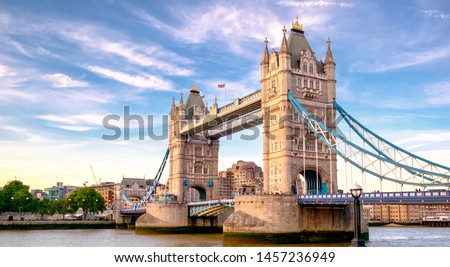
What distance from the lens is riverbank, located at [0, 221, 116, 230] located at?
57.3 metres

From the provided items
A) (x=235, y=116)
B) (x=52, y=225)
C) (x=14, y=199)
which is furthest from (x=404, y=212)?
(x=14, y=199)

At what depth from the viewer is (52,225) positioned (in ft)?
197

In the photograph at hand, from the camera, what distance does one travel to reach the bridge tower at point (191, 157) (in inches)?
2267

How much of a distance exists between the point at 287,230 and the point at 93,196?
46.9 metres

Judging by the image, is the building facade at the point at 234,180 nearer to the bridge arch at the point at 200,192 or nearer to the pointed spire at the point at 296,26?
the bridge arch at the point at 200,192

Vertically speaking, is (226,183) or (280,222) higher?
(226,183)

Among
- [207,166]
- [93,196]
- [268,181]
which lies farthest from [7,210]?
[268,181]

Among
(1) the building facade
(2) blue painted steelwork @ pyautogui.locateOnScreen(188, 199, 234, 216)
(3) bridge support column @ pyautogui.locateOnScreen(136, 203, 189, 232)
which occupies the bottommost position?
(3) bridge support column @ pyautogui.locateOnScreen(136, 203, 189, 232)

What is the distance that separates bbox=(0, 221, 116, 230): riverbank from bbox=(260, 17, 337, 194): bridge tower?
31952 millimetres

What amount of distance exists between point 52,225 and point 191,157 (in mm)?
17824

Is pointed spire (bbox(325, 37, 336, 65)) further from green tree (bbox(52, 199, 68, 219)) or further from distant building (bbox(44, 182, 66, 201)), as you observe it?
distant building (bbox(44, 182, 66, 201))

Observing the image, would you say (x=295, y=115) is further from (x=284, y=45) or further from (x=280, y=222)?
(x=280, y=222)

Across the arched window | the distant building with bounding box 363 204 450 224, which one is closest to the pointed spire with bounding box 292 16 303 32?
the arched window

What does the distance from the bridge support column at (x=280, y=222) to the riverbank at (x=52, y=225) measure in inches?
1291
